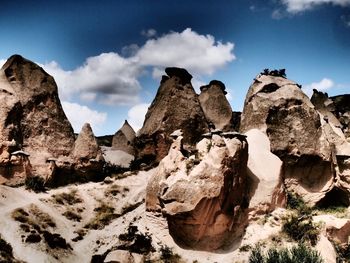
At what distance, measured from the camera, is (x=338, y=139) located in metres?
28.5

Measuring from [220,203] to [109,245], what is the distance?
610cm

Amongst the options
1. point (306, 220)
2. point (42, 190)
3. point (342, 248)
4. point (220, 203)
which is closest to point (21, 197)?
point (42, 190)

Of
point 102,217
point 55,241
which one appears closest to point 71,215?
point 102,217

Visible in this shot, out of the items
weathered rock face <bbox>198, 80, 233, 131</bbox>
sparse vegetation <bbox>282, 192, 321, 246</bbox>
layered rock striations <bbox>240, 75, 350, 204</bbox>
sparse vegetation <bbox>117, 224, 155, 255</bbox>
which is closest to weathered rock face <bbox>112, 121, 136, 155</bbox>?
weathered rock face <bbox>198, 80, 233, 131</bbox>

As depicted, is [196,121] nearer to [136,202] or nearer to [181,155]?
[136,202]

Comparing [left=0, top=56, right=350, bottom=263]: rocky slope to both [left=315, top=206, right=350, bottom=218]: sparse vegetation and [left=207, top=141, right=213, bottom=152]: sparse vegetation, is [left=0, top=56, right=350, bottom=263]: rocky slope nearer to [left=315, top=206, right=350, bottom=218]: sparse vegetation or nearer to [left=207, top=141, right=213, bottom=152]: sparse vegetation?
[left=315, top=206, right=350, bottom=218]: sparse vegetation

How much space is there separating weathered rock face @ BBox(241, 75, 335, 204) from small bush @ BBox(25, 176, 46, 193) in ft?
43.8

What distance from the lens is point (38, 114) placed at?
101 ft

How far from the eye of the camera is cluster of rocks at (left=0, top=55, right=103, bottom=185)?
2794 centimetres

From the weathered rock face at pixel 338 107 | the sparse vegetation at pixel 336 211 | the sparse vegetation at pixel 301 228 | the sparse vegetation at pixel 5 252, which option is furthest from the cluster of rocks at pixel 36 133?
the weathered rock face at pixel 338 107

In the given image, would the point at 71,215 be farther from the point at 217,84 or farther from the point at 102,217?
the point at 217,84

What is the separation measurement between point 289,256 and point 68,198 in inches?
562

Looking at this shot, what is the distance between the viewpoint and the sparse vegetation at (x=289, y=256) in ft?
57.2

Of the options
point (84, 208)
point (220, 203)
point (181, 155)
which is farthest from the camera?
point (84, 208)
